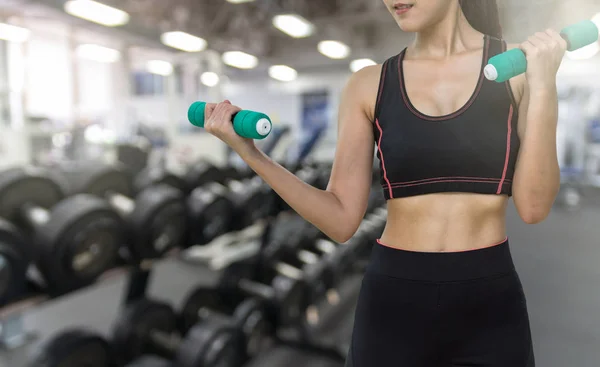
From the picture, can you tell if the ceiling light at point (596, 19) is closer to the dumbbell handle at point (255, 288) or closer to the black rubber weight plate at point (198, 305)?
the black rubber weight plate at point (198, 305)

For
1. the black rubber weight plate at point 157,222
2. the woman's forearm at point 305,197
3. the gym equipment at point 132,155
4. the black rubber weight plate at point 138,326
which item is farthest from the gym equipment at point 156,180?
the woman's forearm at point 305,197

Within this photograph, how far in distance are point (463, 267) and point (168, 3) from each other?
4.49 m

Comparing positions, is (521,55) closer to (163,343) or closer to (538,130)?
(538,130)

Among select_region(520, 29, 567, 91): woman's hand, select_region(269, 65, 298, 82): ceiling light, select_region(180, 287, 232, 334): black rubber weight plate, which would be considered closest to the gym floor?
select_region(520, 29, 567, 91): woman's hand

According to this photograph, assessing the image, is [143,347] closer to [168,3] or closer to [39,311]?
[39,311]

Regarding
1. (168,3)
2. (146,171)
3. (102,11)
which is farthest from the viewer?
(168,3)

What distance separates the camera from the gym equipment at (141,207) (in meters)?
1.55

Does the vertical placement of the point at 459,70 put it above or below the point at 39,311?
above

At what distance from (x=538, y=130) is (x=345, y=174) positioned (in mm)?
197

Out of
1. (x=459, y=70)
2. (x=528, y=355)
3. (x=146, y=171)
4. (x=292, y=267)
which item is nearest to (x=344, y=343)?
(x=292, y=267)

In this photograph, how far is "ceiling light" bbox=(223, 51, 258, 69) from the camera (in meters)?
0.94

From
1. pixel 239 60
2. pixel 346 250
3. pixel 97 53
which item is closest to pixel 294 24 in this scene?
pixel 346 250

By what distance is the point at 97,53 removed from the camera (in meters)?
7.77

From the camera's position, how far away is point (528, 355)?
45 cm
